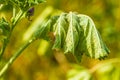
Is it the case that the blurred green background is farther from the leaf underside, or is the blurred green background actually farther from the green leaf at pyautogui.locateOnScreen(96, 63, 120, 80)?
the leaf underside

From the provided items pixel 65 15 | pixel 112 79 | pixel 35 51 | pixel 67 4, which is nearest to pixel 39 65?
pixel 35 51

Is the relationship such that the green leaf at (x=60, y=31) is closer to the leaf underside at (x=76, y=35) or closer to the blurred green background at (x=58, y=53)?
the leaf underside at (x=76, y=35)

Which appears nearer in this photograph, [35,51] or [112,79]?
[112,79]

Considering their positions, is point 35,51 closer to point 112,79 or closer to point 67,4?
point 67,4

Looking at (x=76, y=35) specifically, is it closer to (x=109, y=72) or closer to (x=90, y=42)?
(x=90, y=42)

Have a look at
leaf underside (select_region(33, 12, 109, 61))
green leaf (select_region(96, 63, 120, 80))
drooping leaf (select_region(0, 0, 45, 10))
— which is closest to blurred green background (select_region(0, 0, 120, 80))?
green leaf (select_region(96, 63, 120, 80))

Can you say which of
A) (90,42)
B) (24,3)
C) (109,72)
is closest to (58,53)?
(109,72)
